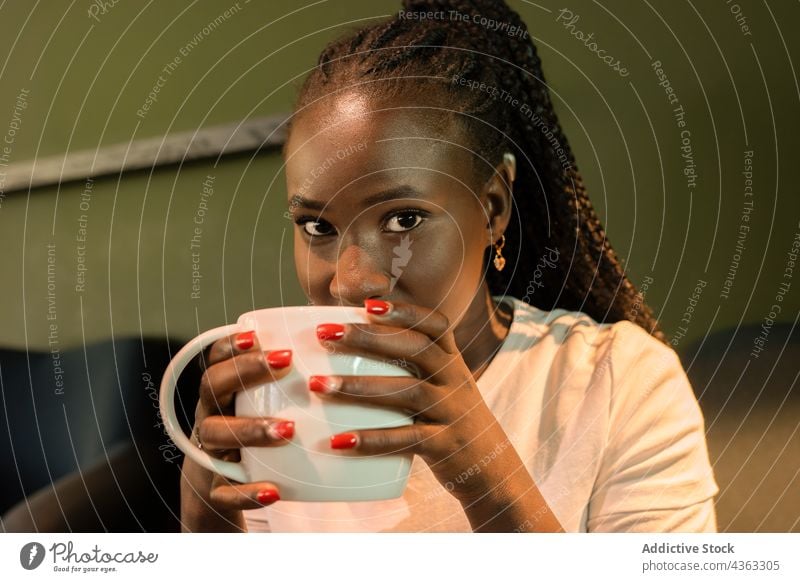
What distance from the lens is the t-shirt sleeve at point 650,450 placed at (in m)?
0.42

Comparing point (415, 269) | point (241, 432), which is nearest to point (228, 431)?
point (241, 432)

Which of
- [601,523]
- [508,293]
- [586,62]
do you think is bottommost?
[601,523]

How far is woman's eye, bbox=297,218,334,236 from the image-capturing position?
1.36 ft

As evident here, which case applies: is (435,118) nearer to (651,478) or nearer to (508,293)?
(508,293)

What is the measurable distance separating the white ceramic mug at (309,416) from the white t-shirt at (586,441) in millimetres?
67

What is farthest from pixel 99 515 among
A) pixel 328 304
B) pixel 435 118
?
pixel 435 118

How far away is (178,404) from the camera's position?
15.6 inches

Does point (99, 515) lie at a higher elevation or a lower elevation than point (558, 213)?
lower

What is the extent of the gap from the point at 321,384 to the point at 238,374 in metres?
0.04

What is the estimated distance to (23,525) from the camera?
17.4 inches

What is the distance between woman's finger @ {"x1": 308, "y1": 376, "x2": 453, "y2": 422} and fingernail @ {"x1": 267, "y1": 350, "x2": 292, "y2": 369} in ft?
0.04

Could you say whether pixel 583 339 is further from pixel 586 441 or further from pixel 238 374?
pixel 238 374

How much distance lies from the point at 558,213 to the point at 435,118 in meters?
0.08

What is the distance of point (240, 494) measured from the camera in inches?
15.5
